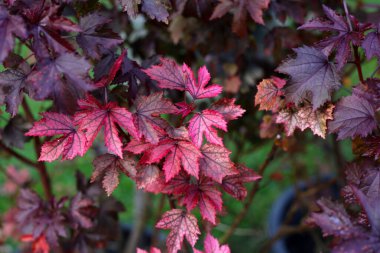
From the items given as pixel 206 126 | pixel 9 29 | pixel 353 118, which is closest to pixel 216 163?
pixel 206 126

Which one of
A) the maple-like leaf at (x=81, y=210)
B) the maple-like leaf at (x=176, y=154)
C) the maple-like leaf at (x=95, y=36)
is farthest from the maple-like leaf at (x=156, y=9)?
the maple-like leaf at (x=81, y=210)

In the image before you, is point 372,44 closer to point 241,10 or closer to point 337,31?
point 337,31

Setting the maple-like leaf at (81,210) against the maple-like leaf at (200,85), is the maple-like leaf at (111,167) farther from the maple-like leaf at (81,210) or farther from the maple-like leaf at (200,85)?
the maple-like leaf at (81,210)

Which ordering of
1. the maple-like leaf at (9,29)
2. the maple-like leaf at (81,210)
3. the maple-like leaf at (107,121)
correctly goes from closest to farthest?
the maple-like leaf at (9,29), the maple-like leaf at (107,121), the maple-like leaf at (81,210)

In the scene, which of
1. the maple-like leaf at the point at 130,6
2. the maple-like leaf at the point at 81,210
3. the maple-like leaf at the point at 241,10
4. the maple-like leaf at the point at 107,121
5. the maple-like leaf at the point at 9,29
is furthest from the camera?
the maple-like leaf at the point at 81,210

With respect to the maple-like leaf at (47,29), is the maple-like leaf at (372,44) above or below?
above

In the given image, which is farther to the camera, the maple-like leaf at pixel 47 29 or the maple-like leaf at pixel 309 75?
the maple-like leaf at pixel 309 75

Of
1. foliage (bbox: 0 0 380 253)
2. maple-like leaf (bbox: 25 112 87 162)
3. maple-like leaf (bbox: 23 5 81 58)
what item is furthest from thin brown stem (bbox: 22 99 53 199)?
maple-like leaf (bbox: 23 5 81 58)
